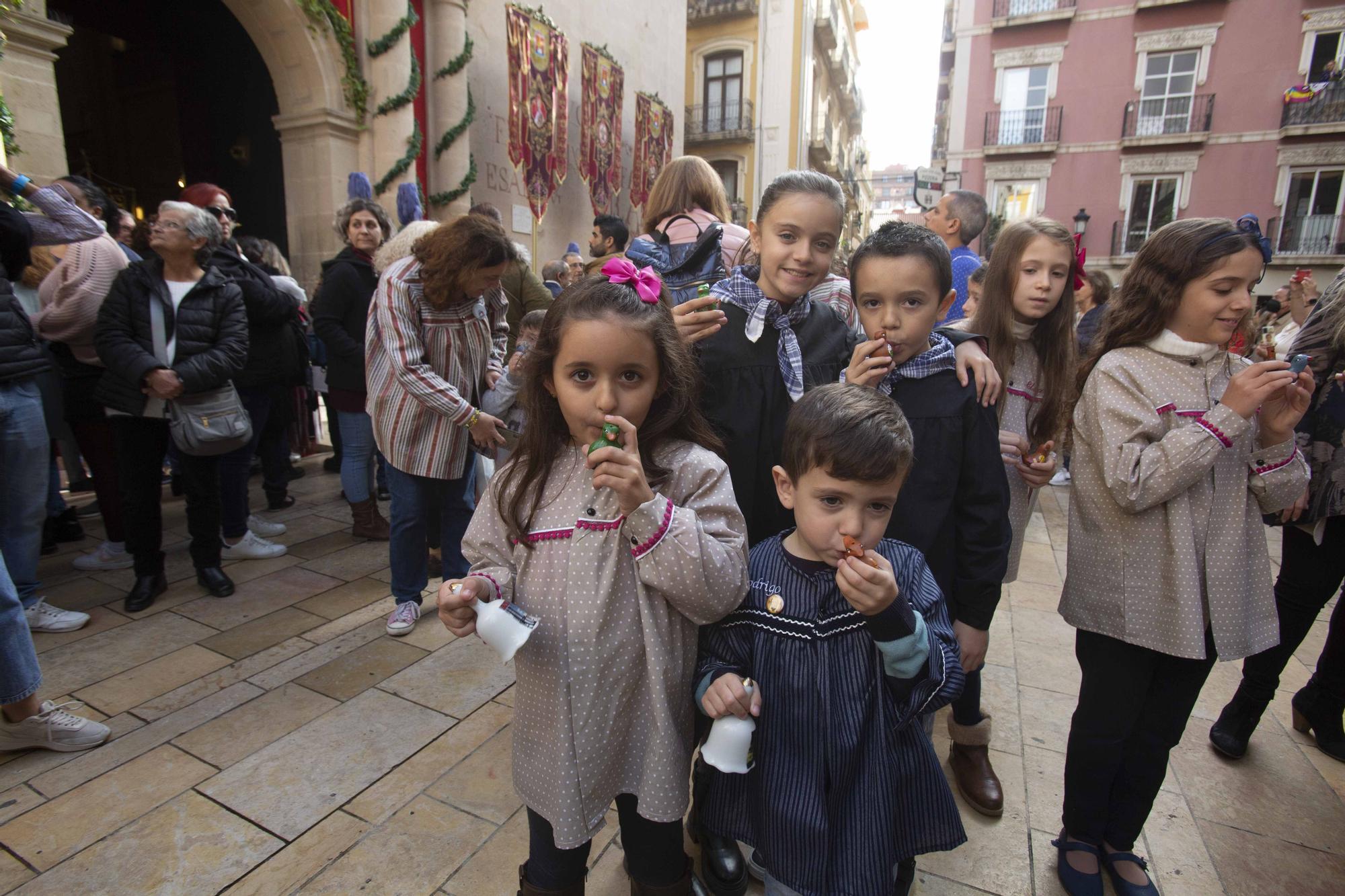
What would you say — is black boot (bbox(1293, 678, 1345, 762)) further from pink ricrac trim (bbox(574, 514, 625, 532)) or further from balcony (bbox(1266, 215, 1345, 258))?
balcony (bbox(1266, 215, 1345, 258))

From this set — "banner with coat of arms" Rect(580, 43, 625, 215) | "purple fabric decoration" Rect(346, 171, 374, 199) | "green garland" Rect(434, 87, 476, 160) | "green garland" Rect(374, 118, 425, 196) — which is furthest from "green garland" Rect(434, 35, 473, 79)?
"purple fabric decoration" Rect(346, 171, 374, 199)

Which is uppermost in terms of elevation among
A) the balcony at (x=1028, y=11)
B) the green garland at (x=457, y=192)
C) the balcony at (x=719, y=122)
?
the balcony at (x=1028, y=11)

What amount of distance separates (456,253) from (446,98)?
24.5 ft

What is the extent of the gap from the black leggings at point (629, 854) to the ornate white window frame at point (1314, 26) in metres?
24.4

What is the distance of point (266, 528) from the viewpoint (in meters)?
4.52

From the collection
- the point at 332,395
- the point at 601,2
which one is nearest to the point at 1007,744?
the point at 332,395

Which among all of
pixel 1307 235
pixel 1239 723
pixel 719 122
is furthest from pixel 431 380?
pixel 1307 235

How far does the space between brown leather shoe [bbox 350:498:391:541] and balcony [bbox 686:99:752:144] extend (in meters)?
20.9

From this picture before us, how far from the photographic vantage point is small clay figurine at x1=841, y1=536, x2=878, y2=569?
4.08 feet

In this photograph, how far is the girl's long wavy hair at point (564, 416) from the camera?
1422 millimetres

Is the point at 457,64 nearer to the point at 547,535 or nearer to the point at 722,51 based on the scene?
the point at 547,535

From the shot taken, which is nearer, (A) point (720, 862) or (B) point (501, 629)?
(B) point (501, 629)

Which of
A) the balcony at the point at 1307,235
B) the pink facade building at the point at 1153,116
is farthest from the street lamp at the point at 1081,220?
the balcony at the point at 1307,235

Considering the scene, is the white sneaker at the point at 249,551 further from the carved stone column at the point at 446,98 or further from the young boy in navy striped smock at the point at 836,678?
the carved stone column at the point at 446,98
